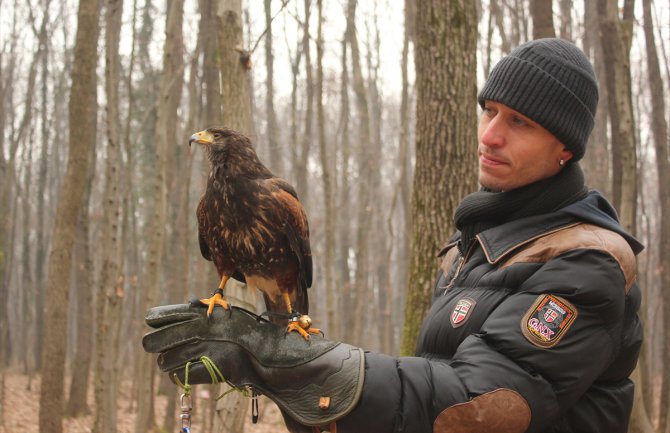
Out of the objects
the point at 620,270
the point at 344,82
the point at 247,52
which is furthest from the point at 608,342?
the point at 344,82

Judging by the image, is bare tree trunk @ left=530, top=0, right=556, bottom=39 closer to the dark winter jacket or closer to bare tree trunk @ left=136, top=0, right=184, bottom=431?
bare tree trunk @ left=136, top=0, right=184, bottom=431

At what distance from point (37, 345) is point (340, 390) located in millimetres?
23040

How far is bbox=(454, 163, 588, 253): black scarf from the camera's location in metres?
2.19

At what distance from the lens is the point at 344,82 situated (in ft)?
64.4

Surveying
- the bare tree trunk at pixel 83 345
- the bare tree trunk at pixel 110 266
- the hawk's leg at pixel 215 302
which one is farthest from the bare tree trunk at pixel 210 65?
the hawk's leg at pixel 215 302

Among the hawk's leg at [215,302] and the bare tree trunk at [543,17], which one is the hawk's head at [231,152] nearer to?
the hawk's leg at [215,302]

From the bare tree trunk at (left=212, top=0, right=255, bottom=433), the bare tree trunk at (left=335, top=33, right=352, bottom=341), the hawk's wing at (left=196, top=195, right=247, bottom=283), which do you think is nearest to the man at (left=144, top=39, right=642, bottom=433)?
the hawk's wing at (left=196, top=195, right=247, bottom=283)

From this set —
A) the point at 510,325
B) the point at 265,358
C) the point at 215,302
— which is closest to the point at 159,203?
the point at 215,302

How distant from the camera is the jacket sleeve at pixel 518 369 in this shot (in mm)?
1777

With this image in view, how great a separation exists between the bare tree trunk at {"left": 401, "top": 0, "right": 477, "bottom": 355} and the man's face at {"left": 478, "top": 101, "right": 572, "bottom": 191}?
333 cm

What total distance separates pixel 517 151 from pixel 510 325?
66 centimetres

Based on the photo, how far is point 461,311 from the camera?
2078 mm

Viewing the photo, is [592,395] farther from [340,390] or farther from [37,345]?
[37,345]

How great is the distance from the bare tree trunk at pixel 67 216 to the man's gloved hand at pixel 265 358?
657 cm
